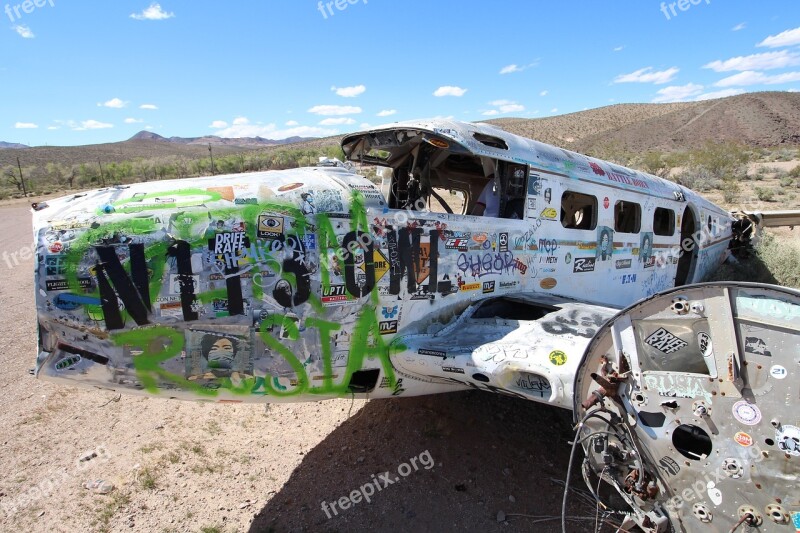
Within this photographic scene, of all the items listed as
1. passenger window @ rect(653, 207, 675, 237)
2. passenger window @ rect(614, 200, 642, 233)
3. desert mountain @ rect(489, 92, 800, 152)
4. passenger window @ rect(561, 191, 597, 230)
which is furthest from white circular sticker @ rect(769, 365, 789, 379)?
desert mountain @ rect(489, 92, 800, 152)

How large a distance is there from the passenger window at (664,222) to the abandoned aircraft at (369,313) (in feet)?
11.8

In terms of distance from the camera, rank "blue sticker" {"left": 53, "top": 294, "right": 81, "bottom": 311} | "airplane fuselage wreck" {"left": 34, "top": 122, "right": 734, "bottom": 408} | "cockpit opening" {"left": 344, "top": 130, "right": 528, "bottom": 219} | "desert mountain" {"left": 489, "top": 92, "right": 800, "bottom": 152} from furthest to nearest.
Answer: "desert mountain" {"left": 489, "top": 92, "right": 800, "bottom": 152} → "cockpit opening" {"left": 344, "top": 130, "right": 528, "bottom": 219} → "airplane fuselage wreck" {"left": 34, "top": 122, "right": 734, "bottom": 408} → "blue sticker" {"left": 53, "top": 294, "right": 81, "bottom": 311}

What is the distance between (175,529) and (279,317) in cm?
222

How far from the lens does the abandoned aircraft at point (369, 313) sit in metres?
3.03

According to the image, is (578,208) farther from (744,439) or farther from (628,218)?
(744,439)

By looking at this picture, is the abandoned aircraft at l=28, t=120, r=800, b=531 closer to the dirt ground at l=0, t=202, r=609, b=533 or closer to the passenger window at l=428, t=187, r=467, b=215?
the dirt ground at l=0, t=202, r=609, b=533

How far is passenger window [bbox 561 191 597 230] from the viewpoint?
6.36m

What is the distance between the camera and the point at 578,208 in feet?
25.2

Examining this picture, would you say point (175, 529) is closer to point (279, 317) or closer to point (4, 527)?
point (4, 527)

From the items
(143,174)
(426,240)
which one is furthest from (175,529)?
(143,174)

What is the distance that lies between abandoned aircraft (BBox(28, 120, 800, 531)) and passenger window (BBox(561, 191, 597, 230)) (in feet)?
3.76

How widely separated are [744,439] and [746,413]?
0.15 metres

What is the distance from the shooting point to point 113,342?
3523 millimetres

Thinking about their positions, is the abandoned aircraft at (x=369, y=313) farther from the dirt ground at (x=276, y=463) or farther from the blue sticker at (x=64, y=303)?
the dirt ground at (x=276, y=463)
